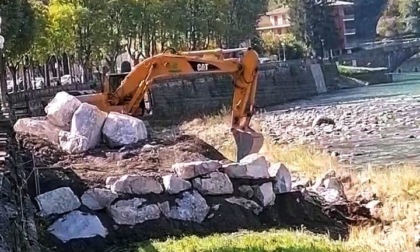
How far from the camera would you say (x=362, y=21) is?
4562 inches

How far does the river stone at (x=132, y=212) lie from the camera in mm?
14625

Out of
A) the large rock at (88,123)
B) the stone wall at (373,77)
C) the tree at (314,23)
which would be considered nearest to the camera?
the large rock at (88,123)

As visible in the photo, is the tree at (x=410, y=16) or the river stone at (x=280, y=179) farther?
the tree at (x=410, y=16)

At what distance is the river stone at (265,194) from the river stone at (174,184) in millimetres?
1364

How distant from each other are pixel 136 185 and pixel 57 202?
4.83ft

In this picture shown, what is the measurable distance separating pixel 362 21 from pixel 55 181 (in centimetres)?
10414

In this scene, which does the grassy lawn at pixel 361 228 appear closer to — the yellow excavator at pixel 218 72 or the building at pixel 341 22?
the yellow excavator at pixel 218 72

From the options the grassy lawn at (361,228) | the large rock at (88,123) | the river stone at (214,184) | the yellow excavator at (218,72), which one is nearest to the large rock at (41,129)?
the large rock at (88,123)

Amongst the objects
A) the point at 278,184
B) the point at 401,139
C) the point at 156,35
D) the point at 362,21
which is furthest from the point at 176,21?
the point at 362,21

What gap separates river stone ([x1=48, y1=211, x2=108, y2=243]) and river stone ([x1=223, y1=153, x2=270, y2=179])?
2903 mm

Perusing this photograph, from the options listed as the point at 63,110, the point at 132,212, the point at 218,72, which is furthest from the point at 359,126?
the point at 132,212

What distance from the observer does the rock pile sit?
1424 centimetres

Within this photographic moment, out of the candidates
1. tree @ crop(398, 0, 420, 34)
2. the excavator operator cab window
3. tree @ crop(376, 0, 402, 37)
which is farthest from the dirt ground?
tree @ crop(376, 0, 402, 37)

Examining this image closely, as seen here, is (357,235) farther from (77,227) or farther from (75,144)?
(75,144)
